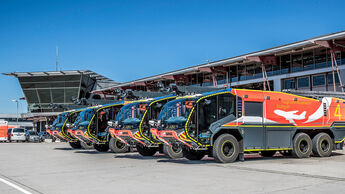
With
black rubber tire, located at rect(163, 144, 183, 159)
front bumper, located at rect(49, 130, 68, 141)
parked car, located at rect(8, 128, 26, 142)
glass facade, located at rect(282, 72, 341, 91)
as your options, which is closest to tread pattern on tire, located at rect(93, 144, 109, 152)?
front bumper, located at rect(49, 130, 68, 141)

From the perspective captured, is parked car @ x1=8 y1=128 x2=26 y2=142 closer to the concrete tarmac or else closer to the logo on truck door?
the concrete tarmac

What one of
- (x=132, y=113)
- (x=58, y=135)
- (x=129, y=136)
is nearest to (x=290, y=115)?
(x=129, y=136)

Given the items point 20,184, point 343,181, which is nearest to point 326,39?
point 343,181

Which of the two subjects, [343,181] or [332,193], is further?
[343,181]

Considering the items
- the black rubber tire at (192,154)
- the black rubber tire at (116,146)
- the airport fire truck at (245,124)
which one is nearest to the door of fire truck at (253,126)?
the airport fire truck at (245,124)

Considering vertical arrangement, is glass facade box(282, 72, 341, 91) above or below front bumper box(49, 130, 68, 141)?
above

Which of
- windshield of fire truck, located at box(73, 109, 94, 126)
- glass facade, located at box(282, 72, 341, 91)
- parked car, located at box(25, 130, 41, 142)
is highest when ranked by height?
glass facade, located at box(282, 72, 341, 91)

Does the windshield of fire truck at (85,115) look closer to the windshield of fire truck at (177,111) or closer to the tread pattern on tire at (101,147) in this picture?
the tread pattern on tire at (101,147)

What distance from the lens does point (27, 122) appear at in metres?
126

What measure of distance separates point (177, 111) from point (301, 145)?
5624 mm

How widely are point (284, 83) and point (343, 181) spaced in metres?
26.5

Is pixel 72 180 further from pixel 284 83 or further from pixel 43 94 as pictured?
pixel 43 94

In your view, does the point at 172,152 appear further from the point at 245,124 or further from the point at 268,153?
the point at 268,153

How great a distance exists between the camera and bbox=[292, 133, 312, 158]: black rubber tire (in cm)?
1628
